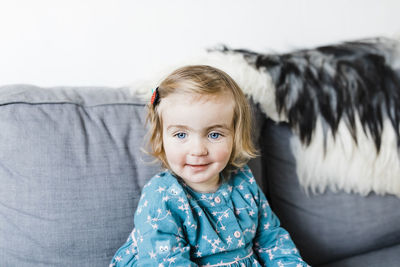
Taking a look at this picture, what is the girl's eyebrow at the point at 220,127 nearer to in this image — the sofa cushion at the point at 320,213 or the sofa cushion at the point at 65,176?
the sofa cushion at the point at 65,176

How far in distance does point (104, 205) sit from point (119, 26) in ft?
2.12

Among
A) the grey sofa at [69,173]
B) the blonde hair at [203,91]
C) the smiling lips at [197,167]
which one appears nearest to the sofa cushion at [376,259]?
the grey sofa at [69,173]

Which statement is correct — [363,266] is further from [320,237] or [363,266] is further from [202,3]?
[202,3]

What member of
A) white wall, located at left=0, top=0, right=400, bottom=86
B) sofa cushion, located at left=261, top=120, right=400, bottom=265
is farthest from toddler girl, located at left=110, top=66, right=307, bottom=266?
white wall, located at left=0, top=0, right=400, bottom=86

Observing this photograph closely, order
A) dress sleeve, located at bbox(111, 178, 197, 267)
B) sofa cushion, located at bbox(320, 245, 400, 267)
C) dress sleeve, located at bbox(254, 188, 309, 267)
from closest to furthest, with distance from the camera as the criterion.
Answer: dress sleeve, located at bbox(111, 178, 197, 267) → dress sleeve, located at bbox(254, 188, 309, 267) → sofa cushion, located at bbox(320, 245, 400, 267)

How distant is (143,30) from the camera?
1.31 metres

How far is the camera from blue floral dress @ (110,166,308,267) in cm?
84

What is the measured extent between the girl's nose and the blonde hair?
110 mm

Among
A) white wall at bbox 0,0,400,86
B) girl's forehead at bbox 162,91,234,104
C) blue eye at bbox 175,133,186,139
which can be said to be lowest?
blue eye at bbox 175,133,186,139

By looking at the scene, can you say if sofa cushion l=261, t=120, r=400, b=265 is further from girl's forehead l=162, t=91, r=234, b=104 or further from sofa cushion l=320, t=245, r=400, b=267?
girl's forehead l=162, t=91, r=234, b=104

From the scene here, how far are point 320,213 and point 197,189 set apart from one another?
47cm

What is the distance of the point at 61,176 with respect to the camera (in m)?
0.92

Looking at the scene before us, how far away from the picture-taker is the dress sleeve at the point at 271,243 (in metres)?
0.99

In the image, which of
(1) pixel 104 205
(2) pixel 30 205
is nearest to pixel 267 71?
(1) pixel 104 205
